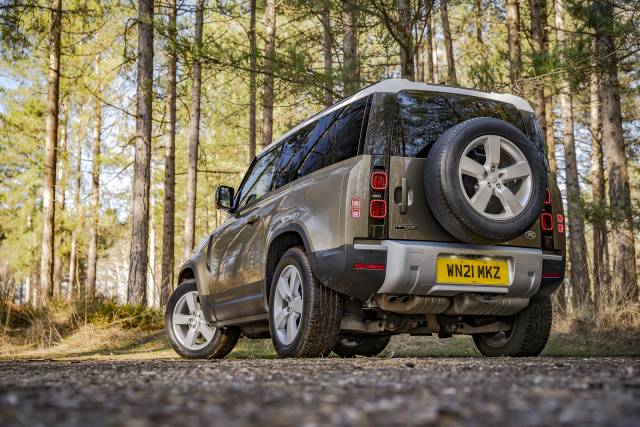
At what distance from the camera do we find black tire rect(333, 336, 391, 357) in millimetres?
7277

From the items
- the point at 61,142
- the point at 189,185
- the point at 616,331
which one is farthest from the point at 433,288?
the point at 61,142

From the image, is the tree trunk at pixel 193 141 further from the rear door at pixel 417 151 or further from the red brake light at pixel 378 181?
the red brake light at pixel 378 181

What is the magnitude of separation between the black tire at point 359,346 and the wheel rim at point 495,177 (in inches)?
111

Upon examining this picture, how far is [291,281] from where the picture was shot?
17.7 feet

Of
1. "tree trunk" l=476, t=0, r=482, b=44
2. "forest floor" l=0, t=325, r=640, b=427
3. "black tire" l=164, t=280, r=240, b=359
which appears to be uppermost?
"tree trunk" l=476, t=0, r=482, b=44

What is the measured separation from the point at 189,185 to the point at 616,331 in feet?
40.5

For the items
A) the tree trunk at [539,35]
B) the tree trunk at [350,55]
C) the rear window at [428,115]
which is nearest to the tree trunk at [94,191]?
the tree trunk at [350,55]

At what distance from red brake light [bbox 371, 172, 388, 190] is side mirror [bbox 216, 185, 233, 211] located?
8.26ft

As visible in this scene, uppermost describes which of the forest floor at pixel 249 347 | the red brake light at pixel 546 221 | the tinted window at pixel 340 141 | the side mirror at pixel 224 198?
the tinted window at pixel 340 141

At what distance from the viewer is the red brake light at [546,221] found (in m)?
5.37

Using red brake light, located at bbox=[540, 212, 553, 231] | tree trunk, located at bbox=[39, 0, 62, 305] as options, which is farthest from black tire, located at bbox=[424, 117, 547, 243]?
Answer: tree trunk, located at bbox=[39, 0, 62, 305]

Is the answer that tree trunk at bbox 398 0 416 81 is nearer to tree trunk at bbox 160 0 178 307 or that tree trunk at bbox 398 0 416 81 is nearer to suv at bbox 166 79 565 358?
suv at bbox 166 79 565 358

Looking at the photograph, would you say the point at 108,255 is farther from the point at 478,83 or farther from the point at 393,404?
the point at 393,404

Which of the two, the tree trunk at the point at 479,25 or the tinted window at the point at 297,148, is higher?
the tree trunk at the point at 479,25
